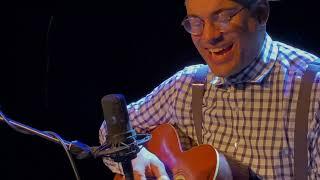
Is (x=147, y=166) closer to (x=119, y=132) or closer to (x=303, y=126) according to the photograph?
(x=303, y=126)

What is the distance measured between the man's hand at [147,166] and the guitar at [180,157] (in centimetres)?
4

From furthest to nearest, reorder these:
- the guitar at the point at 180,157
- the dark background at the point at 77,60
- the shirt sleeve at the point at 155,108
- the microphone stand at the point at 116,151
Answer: the dark background at the point at 77,60, the shirt sleeve at the point at 155,108, the guitar at the point at 180,157, the microphone stand at the point at 116,151

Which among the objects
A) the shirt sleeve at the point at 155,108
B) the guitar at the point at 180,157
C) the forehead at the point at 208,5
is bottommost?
the guitar at the point at 180,157

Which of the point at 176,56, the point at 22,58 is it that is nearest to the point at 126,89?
the point at 176,56

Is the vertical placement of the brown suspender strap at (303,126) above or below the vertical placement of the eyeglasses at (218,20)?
below

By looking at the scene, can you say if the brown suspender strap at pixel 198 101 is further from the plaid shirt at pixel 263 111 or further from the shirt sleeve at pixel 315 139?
the shirt sleeve at pixel 315 139

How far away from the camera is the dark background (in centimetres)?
220

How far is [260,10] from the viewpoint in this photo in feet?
4.85

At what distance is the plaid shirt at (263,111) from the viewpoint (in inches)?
58.9

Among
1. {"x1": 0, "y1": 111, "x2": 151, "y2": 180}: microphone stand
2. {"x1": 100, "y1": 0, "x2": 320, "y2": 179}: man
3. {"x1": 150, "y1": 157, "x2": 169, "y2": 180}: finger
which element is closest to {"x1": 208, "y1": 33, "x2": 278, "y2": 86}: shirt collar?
{"x1": 100, "y1": 0, "x2": 320, "y2": 179}: man

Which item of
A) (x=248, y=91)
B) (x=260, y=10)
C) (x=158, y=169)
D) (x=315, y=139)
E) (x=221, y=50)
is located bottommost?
(x=158, y=169)

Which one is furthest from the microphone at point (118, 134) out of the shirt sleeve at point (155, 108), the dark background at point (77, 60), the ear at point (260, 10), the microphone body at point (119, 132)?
the dark background at point (77, 60)

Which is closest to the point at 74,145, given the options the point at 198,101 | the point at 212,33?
the point at 212,33

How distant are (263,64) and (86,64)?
102 centimetres
